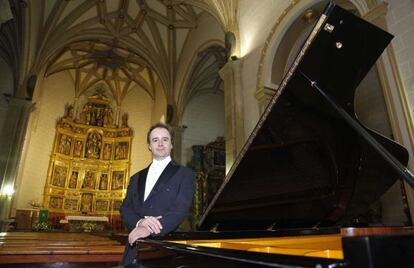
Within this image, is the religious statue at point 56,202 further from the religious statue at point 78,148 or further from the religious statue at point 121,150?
the religious statue at point 121,150

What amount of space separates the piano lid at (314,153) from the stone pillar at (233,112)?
3.52 meters

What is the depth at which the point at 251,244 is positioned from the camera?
6.29 feet

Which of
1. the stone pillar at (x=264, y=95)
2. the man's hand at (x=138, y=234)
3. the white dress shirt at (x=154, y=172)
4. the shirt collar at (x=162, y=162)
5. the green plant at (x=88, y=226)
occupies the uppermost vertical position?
the stone pillar at (x=264, y=95)

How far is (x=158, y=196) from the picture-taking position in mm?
1852

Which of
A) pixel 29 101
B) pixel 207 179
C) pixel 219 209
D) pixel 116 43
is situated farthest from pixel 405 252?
pixel 116 43

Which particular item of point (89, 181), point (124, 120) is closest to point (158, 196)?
point (89, 181)

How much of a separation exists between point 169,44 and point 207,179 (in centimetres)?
620

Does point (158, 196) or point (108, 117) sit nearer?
point (158, 196)

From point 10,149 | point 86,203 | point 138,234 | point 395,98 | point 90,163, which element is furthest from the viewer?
point 90,163

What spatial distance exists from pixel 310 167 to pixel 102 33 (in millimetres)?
12638

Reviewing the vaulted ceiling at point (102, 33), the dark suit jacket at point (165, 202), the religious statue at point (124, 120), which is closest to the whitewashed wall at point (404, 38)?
the dark suit jacket at point (165, 202)

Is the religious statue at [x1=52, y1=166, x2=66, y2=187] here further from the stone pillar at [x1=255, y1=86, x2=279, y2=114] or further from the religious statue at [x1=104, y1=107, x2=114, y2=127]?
the stone pillar at [x1=255, y1=86, x2=279, y2=114]

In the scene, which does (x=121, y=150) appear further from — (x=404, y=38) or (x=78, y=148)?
(x=404, y=38)

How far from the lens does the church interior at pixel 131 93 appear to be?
18.1ft
